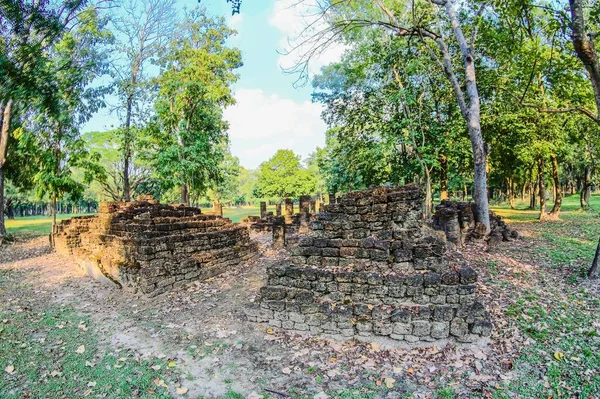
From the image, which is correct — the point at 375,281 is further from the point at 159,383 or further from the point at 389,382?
the point at 159,383

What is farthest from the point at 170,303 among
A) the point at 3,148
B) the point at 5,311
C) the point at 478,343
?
the point at 3,148

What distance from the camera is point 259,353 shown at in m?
4.65

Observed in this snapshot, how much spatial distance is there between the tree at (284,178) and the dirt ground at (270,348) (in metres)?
44.1

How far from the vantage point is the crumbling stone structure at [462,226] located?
10.9 m

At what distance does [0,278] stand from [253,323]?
26.9 feet

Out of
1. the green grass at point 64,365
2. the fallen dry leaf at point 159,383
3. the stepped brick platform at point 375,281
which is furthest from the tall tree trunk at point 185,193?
the fallen dry leaf at point 159,383

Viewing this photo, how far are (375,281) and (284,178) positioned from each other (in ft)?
161

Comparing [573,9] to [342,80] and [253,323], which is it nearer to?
[253,323]

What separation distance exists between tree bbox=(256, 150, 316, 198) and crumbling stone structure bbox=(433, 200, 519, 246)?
130 feet

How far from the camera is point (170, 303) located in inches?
263

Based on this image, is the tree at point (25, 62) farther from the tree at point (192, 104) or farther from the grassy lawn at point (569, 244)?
the tree at point (192, 104)

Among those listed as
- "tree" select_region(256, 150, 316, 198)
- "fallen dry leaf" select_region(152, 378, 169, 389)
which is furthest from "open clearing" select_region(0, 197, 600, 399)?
"tree" select_region(256, 150, 316, 198)

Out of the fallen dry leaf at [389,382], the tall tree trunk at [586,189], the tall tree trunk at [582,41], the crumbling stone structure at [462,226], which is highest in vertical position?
the tall tree trunk at [582,41]

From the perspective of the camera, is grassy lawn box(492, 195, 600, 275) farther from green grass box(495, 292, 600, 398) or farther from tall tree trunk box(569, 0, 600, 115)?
tall tree trunk box(569, 0, 600, 115)
